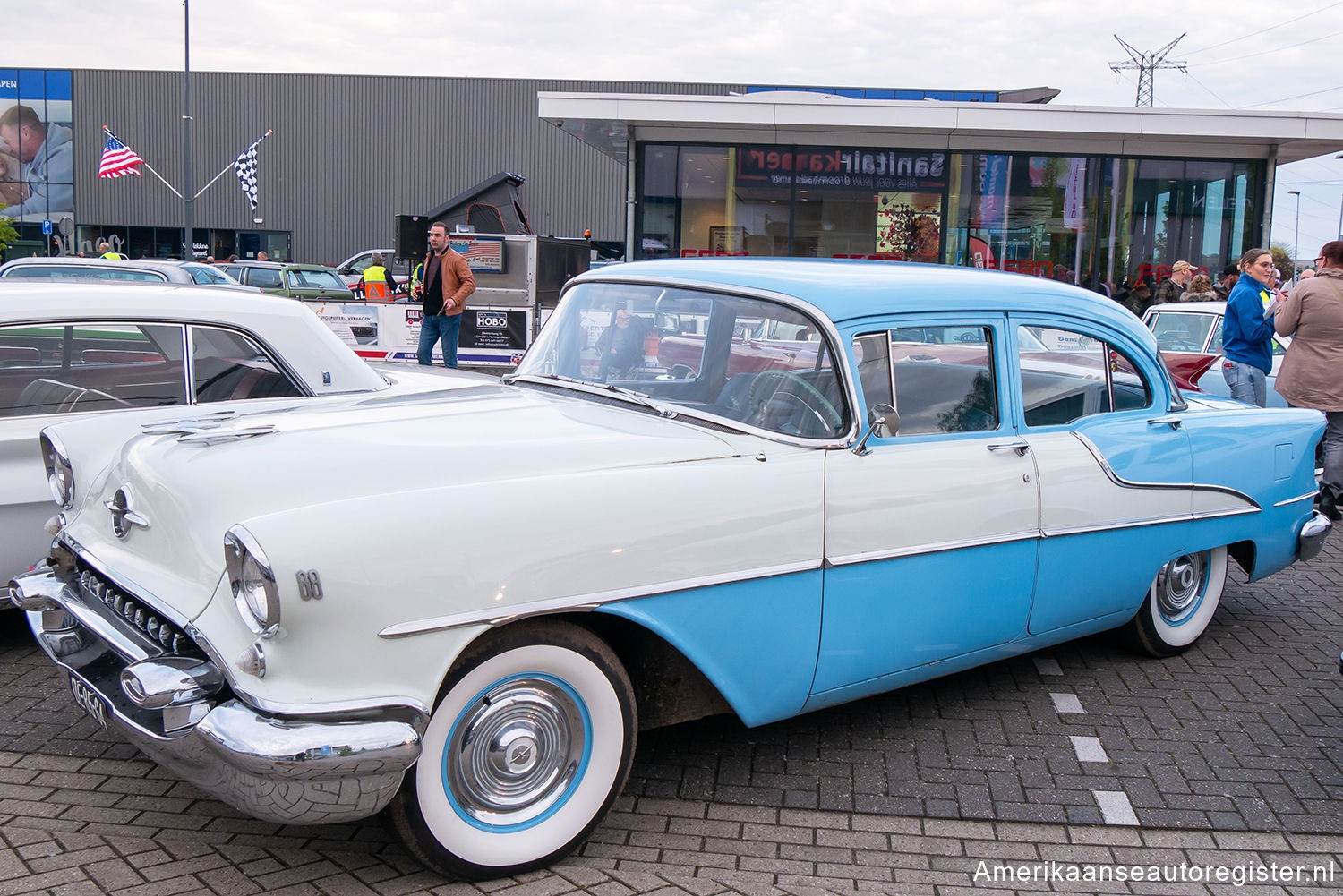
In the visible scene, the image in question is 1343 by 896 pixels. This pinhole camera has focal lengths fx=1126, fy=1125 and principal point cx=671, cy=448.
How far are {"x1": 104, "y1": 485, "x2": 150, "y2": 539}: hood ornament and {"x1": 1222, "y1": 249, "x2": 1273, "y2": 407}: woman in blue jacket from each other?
786 centimetres

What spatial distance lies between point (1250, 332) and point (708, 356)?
20.6ft

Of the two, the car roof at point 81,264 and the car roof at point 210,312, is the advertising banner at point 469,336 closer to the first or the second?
the car roof at point 81,264

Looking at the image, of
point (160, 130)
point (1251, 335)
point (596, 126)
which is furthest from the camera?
point (160, 130)

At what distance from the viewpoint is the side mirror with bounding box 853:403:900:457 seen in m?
3.45

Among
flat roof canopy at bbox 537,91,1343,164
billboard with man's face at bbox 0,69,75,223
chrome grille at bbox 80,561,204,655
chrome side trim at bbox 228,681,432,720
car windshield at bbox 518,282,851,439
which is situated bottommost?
chrome side trim at bbox 228,681,432,720

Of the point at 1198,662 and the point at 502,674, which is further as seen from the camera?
the point at 1198,662

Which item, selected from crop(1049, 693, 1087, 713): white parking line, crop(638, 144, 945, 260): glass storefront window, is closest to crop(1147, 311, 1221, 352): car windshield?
crop(638, 144, 945, 260): glass storefront window

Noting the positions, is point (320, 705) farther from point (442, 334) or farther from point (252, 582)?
point (442, 334)

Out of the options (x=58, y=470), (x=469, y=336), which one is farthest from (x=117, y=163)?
(x=58, y=470)

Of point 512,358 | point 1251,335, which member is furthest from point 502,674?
point 512,358

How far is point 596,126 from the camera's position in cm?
1534

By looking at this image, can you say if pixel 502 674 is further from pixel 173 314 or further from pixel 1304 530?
pixel 1304 530

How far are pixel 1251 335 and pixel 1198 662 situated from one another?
441cm

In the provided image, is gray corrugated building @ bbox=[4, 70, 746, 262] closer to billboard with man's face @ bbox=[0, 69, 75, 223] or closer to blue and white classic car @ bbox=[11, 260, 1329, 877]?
billboard with man's face @ bbox=[0, 69, 75, 223]
